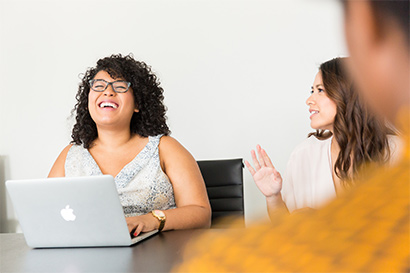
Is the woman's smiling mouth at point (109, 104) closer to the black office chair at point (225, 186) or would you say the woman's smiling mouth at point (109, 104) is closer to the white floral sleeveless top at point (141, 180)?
the white floral sleeveless top at point (141, 180)

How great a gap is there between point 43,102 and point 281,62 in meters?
1.99

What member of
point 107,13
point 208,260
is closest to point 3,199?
point 107,13

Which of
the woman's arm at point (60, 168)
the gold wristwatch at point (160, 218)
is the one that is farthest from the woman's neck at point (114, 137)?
the gold wristwatch at point (160, 218)

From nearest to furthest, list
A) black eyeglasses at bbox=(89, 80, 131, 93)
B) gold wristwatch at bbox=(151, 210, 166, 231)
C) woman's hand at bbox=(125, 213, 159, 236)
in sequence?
woman's hand at bbox=(125, 213, 159, 236), gold wristwatch at bbox=(151, 210, 166, 231), black eyeglasses at bbox=(89, 80, 131, 93)

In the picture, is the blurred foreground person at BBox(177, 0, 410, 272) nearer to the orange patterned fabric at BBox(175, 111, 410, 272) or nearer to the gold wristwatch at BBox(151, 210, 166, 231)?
the orange patterned fabric at BBox(175, 111, 410, 272)

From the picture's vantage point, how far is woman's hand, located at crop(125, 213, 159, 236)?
4.99ft

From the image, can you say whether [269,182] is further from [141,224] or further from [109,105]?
[109,105]

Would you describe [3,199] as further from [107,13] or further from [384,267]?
[384,267]

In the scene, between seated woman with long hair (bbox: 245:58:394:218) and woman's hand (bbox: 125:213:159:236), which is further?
seated woman with long hair (bbox: 245:58:394:218)

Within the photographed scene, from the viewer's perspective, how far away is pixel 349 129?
6.26ft

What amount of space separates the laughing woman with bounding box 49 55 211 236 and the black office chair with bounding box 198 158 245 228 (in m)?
0.39

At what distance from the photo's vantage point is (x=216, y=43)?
3555mm

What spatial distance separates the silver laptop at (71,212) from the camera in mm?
1355

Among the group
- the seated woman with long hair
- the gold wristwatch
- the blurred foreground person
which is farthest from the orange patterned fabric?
the seated woman with long hair
